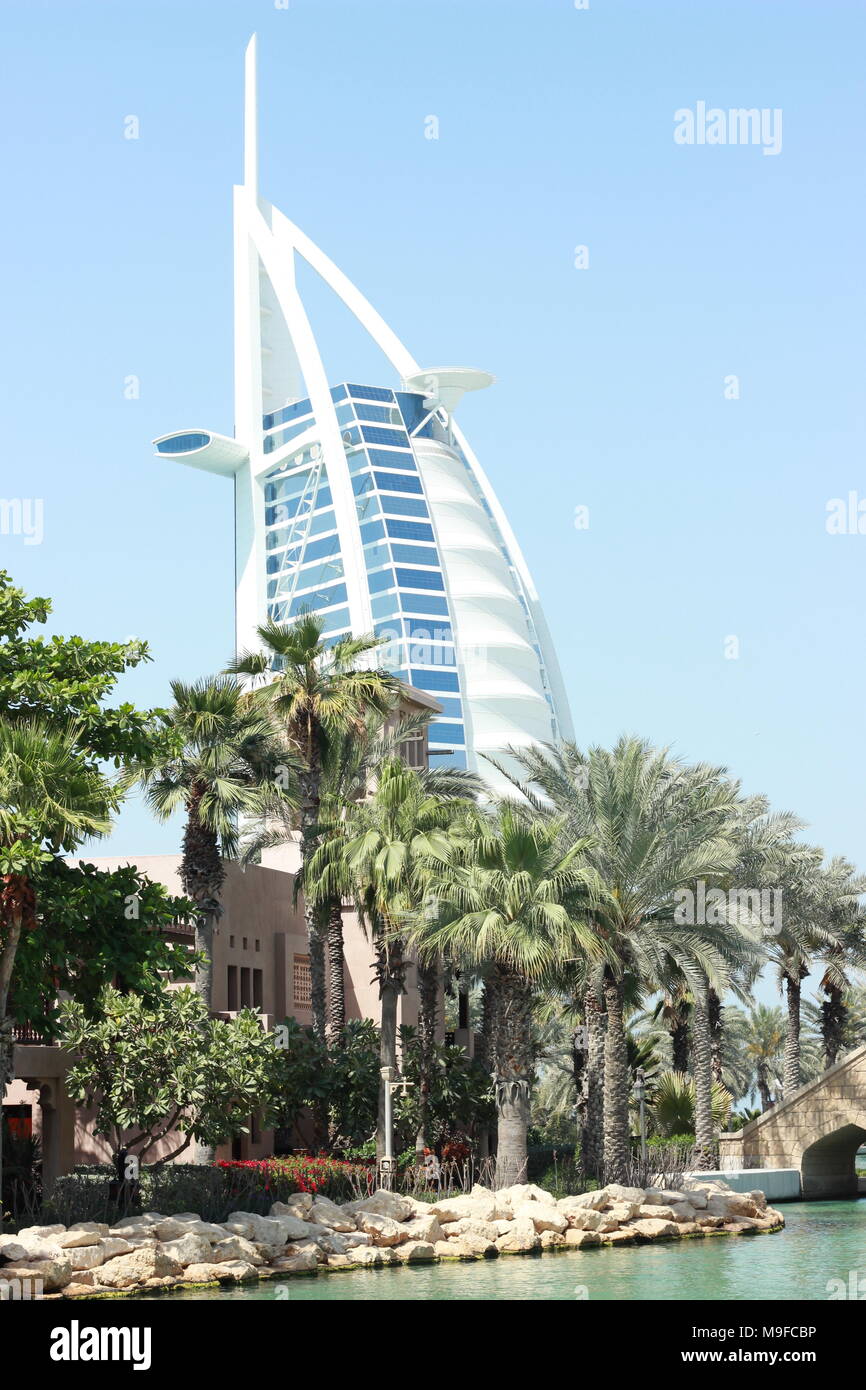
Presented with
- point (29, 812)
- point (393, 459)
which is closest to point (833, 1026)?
point (29, 812)

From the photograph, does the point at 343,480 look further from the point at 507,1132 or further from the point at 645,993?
the point at 507,1132

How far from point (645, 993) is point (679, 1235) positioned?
8.76 metres

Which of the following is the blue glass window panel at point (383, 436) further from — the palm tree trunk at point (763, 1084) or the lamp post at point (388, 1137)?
the lamp post at point (388, 1137)

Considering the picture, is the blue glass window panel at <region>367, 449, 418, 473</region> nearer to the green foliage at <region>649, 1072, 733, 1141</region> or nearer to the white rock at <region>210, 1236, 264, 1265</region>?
the green foliage at <region>649, 1072, 733, 1141</region>

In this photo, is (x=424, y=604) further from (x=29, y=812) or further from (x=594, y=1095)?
(x=29, y=812)

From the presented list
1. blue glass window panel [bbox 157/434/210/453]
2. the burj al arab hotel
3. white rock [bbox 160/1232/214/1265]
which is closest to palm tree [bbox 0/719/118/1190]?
white rock [bbox 160/1232/214/1265]

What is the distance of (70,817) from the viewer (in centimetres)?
2033

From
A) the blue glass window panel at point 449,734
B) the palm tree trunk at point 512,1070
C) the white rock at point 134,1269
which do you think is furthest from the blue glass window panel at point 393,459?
the white rock at point 134,1269

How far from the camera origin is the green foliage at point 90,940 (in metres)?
23.6

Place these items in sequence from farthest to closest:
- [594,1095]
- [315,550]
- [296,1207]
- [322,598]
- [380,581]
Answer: [315,550], [322,598], [380,581], [594,1095], [296,1207]

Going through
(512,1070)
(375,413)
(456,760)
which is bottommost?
(512,1070)

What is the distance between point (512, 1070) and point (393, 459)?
309 feet

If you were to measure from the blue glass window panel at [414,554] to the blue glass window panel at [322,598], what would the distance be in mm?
5539

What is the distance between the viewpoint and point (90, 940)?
2458 cm
